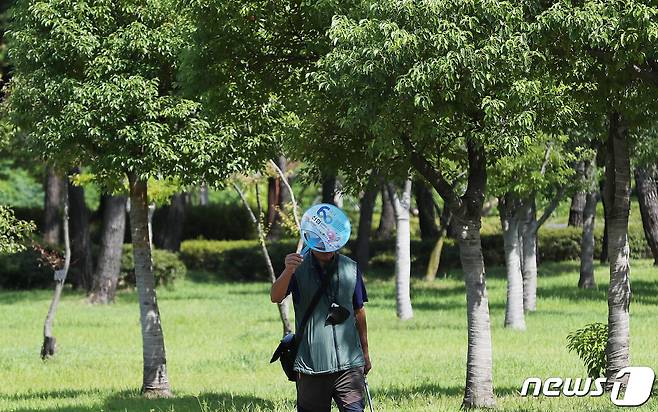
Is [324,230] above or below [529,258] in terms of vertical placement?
above

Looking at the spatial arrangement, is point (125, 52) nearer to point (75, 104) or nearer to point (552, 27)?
point (75, 104)

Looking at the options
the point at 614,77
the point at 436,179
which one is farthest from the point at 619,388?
the point at 614,77

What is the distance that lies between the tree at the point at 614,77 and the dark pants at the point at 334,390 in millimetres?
3165

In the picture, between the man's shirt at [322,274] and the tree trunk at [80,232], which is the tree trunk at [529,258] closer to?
the tree trunk at [80,232]

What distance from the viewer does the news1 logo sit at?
10.8 meters

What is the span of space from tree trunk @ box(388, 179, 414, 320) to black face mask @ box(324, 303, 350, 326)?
54.7 feet

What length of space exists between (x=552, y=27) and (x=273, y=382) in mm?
7657

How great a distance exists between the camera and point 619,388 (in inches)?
445

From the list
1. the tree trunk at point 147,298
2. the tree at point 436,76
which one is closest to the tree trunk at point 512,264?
the tree trunk at point 147,298

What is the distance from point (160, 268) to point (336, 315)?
28.1 meters

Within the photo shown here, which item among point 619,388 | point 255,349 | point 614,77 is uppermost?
point 614,77

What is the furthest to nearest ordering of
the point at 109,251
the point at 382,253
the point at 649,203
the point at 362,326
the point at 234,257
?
the point at 234,257 < the point at 382,253 < the point at 109,251 < the point at 649,203 < the point at 362,326

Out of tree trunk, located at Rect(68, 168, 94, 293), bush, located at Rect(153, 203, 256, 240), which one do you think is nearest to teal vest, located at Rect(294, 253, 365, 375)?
tree trunk, located at Rect(68, 168, 94, 293)

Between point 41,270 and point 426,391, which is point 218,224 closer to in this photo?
point 41,270
